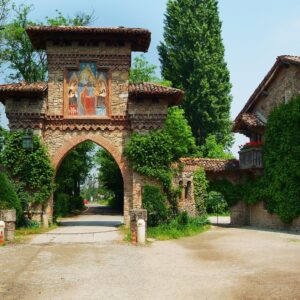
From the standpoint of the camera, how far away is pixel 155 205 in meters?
18.2

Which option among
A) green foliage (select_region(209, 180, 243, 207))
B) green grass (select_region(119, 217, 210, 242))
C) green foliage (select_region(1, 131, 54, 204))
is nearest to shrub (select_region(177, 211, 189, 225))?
green grass (select_region(119, 217, 210, 242))

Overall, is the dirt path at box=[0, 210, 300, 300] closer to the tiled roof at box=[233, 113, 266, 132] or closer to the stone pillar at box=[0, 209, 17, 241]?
the stone pillar at box=[0, 209, 17, 241]

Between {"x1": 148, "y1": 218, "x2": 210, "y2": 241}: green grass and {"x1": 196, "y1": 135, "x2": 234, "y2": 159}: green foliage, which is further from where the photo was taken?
{"x1": 196, "y1": 135, "x2": 234, "y2": 159}: green foliage

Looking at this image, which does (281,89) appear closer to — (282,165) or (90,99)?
(282,165)

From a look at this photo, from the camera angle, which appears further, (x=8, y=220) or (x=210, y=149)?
(x=210, y=149)

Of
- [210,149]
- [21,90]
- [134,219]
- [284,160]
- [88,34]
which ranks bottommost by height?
[134,219]

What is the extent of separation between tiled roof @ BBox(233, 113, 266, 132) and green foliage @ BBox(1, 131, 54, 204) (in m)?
10.8

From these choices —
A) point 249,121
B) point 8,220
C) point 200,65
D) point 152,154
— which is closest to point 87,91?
point 152,154

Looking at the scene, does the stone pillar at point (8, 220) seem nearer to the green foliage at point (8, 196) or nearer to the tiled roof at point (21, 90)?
the green foliage at point (8, 196)

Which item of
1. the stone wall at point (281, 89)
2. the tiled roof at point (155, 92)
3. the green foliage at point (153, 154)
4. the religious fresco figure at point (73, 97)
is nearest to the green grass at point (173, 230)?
the green foliage at point (153, 154)

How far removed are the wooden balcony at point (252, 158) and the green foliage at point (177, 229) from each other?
13.5 ft

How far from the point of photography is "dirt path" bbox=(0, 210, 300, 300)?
303 inches

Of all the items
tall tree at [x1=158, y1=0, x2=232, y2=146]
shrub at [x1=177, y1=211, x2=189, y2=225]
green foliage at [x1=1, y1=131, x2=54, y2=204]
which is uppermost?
tall tree at [x1=158, y1=0, x2=232, y2=146]

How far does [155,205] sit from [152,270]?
27.4ft
